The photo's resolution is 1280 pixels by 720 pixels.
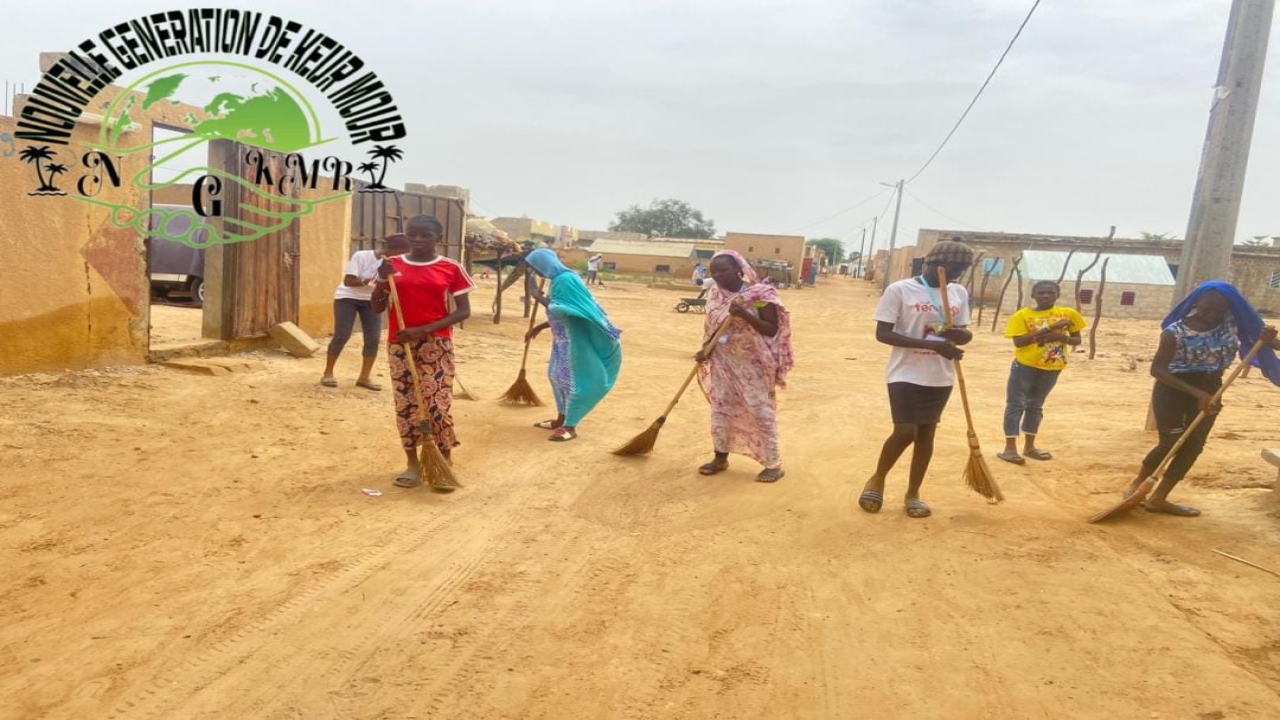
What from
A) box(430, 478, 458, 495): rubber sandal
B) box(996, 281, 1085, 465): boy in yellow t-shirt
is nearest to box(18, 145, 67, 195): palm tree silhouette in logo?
box(430, 478, 458, 495): rubber sandal

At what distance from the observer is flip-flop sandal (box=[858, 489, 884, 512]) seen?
467 centimetres

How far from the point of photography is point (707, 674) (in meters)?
2.90

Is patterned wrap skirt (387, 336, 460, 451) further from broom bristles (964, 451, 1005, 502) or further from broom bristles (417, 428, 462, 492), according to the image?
broom bristles (964, 451, 1005, 502)

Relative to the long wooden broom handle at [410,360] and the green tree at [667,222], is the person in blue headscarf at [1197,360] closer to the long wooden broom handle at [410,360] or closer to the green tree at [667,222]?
the long wooden broom handle at [410,360]

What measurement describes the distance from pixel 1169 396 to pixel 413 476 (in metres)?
4.54

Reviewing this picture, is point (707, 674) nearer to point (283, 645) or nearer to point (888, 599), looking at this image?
point (888, 599)

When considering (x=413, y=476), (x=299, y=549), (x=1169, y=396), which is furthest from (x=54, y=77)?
(x=1169, y=396)

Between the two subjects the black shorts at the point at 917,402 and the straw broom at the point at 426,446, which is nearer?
the black shorts at the point at 917,402

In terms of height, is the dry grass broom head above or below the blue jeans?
below

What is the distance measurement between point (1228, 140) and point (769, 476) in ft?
15.5

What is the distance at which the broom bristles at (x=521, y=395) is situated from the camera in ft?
25.2

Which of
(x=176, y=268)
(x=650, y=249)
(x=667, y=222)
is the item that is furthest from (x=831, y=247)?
(x=176, y=268)

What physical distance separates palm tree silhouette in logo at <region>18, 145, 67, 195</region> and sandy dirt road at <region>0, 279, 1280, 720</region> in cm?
153

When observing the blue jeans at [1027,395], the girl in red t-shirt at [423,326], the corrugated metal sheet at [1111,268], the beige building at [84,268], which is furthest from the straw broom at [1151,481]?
the corrugated metal sheet at [1111,268]
